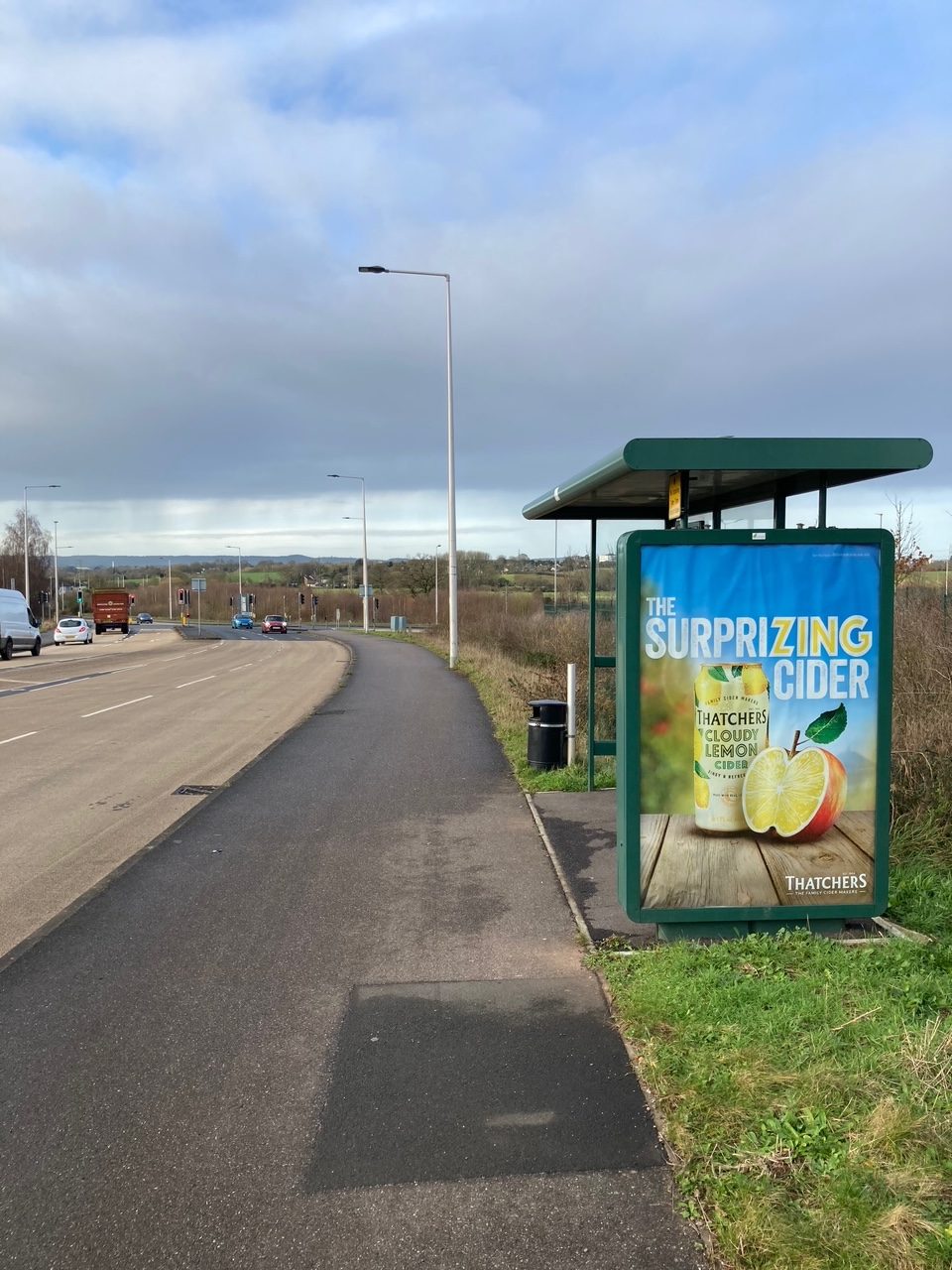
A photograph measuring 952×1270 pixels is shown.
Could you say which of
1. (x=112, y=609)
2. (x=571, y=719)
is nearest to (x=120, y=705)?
(x=571, y=719)

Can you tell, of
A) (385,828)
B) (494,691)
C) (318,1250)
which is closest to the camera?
(318,1250)

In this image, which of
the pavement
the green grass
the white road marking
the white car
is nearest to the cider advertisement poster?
the green grass

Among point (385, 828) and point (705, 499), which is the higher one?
point (705, 499)

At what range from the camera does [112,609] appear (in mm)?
75062

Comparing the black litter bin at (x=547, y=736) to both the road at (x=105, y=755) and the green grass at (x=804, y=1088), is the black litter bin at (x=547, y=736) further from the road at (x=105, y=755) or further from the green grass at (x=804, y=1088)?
the green grass at (x=804, y=1088)

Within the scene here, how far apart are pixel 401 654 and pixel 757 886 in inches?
1304

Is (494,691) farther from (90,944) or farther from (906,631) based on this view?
(90,944)

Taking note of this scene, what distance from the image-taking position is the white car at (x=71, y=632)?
182 feet

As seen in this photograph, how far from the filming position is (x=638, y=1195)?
317 centimetres

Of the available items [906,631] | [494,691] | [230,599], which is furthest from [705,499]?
[230,599]

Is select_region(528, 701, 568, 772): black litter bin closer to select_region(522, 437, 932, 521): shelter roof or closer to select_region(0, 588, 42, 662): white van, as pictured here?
select_region(522, 437, 932, 521): shelter roof

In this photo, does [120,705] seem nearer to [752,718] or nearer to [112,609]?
[752,718]

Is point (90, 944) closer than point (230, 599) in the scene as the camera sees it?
Yes

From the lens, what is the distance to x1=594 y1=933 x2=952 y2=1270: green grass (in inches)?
112
